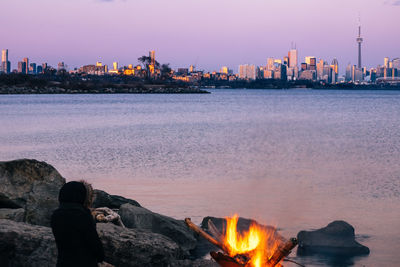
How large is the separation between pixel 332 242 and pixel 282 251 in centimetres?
745

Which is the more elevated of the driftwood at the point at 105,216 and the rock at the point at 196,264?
the driftwood at the point at 105,216

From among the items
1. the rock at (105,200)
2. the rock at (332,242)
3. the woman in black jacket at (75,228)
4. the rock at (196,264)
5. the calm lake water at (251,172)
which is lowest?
the calm lake water at (251,172)

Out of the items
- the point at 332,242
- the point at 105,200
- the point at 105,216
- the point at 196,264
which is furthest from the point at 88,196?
the point at 332,242

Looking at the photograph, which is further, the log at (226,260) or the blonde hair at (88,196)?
the log at (226,260)

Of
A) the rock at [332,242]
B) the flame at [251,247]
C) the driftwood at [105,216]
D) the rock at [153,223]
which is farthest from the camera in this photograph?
the rock at [332,242]

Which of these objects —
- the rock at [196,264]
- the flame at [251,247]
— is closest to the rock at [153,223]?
the rock at [196,264]

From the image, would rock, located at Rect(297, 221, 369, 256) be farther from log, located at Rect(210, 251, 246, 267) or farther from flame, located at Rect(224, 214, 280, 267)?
log, located at Rect(210, 251, 246, 267)

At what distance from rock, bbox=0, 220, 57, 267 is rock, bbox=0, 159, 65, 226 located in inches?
111

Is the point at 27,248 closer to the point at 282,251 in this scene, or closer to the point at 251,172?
the point at 282,251

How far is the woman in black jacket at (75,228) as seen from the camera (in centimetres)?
566

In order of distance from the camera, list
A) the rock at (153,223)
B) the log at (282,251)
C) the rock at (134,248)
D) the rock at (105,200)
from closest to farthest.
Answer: the log at (282,251) → the rock at (134,248) → the rock at (153,223) → the rock at (105,200)

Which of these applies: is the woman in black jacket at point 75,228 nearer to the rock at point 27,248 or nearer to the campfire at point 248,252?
the campfire at point 248,252

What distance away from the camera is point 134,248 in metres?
9.74

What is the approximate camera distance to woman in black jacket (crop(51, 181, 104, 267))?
5664 mm
